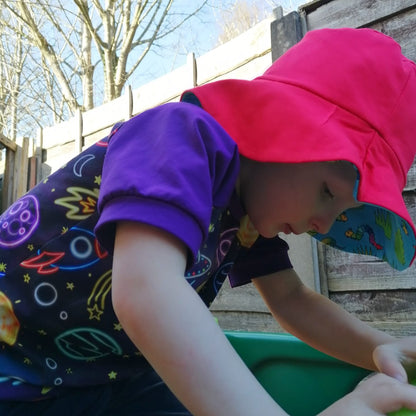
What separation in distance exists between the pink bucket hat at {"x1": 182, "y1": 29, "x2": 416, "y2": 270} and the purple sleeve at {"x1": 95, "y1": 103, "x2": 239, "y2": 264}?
0.07m

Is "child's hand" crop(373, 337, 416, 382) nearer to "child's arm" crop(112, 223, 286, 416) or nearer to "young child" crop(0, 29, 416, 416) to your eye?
"young child" crop(0, 29, 416, 416)

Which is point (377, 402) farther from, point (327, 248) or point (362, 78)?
point (327, 248)

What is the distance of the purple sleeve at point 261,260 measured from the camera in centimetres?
100

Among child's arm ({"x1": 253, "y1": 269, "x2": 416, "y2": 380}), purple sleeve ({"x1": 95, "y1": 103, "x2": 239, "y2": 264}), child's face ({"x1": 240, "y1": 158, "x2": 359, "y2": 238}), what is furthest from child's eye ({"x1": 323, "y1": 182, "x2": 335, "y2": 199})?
child's arm ({"x1": 253, "y1": 269, "x2": 416, "y2": 380})

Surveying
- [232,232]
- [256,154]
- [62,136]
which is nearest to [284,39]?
[232,232]

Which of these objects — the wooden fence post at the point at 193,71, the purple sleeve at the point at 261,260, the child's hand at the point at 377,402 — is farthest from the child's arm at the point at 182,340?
the wooden fence post at the point at 193,71

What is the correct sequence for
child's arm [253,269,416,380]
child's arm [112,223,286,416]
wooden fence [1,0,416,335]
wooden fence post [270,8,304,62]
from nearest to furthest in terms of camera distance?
child's arm [112,223,286,416] < child's arm [253,269,416,380] < wooden fence [1,0,416,335] < wooden fence post [270,8,304,62]

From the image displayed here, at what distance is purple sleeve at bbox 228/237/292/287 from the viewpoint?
3.28ft

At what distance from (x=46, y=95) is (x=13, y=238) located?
7.85 m

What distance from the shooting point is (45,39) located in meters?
6.45

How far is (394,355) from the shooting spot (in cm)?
78

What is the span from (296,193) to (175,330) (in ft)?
1.07

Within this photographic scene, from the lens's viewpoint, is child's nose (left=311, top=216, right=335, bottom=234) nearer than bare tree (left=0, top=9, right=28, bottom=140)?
Yes

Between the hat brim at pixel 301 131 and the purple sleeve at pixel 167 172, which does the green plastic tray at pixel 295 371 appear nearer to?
the hat brim at pixel 301 131
